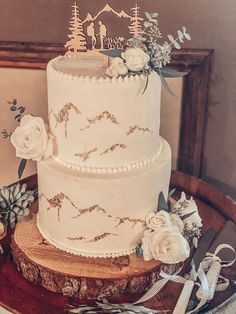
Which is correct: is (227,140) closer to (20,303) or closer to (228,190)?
(228,190)

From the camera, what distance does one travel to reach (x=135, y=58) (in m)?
1.01

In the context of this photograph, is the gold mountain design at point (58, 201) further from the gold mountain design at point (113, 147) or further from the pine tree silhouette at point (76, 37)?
the pine tree silhouette at point (76, 37)

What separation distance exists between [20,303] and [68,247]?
0.54 ft

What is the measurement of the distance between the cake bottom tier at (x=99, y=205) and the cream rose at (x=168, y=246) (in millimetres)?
71

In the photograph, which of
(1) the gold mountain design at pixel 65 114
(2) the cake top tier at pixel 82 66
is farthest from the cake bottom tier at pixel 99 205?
(2) the cake top tier at pixel 82 66

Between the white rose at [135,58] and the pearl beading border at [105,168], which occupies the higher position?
the white rose at [135,58]

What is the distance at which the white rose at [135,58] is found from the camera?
3.30 ft

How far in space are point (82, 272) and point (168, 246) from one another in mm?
195

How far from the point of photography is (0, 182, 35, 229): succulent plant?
1.25 meters

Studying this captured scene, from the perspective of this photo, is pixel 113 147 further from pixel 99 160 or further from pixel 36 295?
pixel 36 295

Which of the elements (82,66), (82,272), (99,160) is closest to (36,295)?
(82,272)

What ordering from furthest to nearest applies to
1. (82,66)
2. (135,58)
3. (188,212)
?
(188,212), (82,66), (135,58)

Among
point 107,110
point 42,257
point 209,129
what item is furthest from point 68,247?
point 209,129

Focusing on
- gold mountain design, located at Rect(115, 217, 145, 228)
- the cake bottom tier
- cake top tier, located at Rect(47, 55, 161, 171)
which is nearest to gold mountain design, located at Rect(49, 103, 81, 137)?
cake top tier, located at Rect(47, 55, 161, 171)
